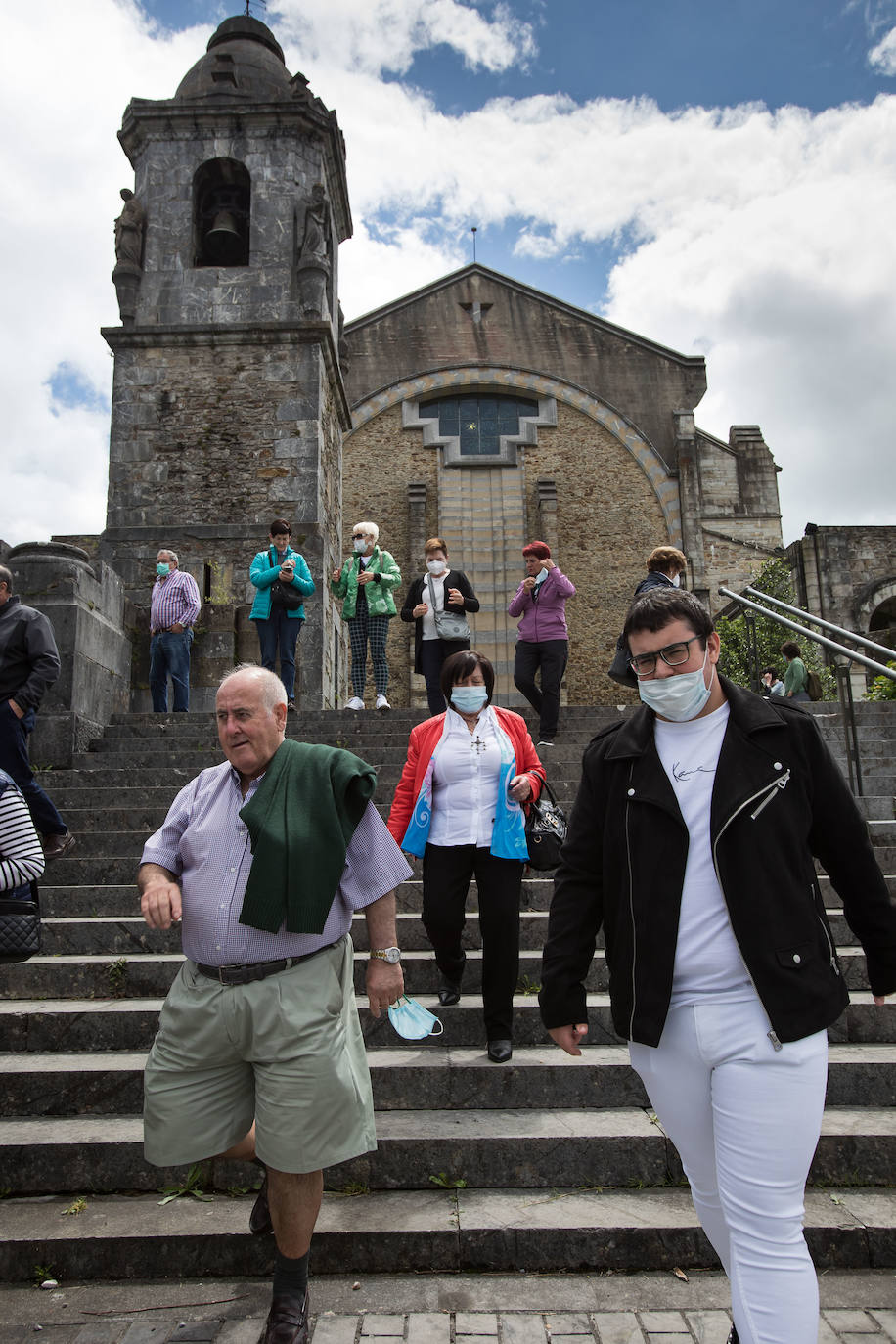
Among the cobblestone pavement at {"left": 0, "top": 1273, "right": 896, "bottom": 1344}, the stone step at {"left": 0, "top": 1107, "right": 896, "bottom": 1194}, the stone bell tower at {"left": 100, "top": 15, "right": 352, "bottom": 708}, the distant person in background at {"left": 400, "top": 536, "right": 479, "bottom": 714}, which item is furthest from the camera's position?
the stone bell tower at {"left": 100, "top": 15, "right": 352, "bottom": 708}

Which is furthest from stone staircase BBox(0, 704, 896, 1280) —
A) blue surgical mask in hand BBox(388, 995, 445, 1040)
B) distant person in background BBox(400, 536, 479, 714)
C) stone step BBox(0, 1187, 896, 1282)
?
distant person in background BBox(400, 536, 479, 714)

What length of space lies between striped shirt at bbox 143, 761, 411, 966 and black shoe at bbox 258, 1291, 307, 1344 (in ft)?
2.78

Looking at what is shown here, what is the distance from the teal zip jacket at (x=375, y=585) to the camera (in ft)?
26.5

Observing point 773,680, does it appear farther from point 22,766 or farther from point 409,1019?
point 409,1019

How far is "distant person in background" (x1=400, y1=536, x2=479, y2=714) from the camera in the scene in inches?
278

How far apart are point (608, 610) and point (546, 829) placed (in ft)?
57.7

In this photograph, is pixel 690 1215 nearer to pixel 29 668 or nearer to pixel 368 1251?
pixel 368 1251

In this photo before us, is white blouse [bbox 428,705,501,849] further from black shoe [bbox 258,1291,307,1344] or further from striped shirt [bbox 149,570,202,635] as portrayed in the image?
striped shirt [bbox 149,570,202,635]

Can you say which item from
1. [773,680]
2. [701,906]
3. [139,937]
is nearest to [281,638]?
[139,937]

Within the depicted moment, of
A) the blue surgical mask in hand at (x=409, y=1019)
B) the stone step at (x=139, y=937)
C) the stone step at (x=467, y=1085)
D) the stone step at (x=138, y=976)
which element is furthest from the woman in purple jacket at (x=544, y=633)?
the blue surgical mask in hand at (x=409, y=1019)

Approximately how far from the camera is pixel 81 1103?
3465 millimetres

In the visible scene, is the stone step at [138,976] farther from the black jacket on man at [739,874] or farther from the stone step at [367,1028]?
the black jacket on man at [739,874]

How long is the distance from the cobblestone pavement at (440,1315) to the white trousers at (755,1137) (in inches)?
27.8

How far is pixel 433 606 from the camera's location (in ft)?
23.3
